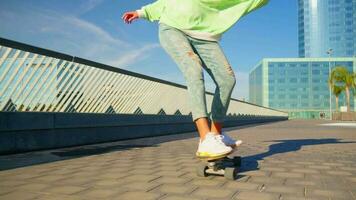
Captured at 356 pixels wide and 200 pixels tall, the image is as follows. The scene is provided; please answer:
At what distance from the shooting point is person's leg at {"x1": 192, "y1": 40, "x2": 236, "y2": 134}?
154 inches

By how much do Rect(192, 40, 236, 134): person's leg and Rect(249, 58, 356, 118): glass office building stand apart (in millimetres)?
119972

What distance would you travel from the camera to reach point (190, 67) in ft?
12.1

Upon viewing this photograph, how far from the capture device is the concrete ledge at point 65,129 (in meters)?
5.59

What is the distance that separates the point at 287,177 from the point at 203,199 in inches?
50.4

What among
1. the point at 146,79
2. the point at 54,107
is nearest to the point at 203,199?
the point at 54,107

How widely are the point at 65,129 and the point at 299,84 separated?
122 metres

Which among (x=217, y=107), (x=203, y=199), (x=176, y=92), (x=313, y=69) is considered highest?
(x=313, y=69)

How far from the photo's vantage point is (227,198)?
8.68 ft

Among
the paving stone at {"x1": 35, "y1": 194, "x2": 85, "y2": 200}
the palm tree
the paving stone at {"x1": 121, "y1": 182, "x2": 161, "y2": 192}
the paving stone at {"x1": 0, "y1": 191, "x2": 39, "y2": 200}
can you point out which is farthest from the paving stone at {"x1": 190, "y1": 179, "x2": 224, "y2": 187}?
the palm tree

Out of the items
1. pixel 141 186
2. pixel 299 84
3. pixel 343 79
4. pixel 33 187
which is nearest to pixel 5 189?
pixel 33 187

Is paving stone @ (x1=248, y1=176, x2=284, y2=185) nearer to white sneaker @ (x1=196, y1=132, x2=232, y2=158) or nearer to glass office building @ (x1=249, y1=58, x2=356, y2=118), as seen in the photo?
white sneaker @ (x1=196, y1=132, x2=232, y2=158)

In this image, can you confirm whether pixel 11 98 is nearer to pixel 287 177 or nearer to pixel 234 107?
pixel 287 177

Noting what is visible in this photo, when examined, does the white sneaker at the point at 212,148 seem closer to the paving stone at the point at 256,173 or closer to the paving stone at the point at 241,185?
the paving stone at the point at 241,185

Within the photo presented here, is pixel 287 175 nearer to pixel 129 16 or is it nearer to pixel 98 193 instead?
pixel 98 193
